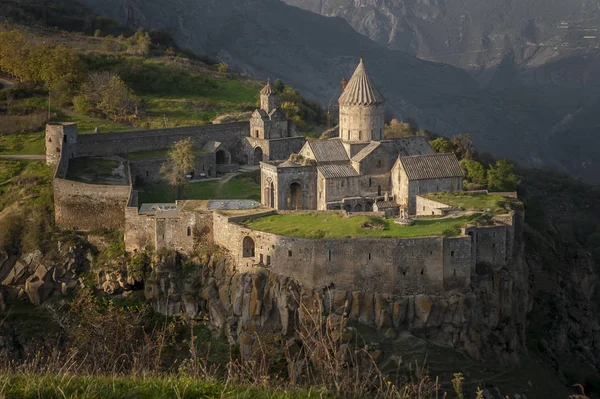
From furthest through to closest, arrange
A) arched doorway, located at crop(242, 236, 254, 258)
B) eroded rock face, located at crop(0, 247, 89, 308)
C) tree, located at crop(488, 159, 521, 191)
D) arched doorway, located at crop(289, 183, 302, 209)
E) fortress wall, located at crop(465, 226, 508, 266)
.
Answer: tree, located at crop(488, 159, 521, 191) < arched doorway, located at crop(289, 183, 302, 209) < eroded rock face, located at crop(0, 247, 89, 308) < fortress wall, located at crop(465, 226, 508, 266) < arched doorway, located at crop(242, 236, 254, 258)

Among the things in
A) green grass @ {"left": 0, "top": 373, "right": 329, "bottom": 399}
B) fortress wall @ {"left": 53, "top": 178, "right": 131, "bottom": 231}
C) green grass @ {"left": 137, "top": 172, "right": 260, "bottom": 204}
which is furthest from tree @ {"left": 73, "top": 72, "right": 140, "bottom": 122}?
green grass @ {"left": 0, "top": 373, "right": 329, "bottom": 399}

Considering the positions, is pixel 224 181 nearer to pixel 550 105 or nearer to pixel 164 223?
pixel 164 223

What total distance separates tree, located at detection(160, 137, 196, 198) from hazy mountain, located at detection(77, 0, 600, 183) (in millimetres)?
61267

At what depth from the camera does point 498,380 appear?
3706 centimetres

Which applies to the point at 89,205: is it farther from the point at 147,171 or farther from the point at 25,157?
the point at 25,157

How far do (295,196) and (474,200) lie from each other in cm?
858

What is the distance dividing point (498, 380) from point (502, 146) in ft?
286

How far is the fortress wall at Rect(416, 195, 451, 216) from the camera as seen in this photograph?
42.5 metres

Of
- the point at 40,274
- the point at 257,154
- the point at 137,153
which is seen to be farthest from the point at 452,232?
the point at 137,153

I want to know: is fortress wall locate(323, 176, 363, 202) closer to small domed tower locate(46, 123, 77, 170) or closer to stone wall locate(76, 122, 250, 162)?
stone wall locate(76, 122, 250, 162)

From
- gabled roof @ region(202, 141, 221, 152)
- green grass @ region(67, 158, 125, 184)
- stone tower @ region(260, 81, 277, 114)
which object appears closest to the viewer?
green grass @ region(67, 158, 125, 184)

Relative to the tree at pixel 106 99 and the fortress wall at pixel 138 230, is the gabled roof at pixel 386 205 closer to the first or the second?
the fortress wall at pixel 138 230

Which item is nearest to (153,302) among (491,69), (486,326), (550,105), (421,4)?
(486,326)

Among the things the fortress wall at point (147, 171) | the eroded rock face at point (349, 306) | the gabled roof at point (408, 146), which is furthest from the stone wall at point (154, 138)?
the eroded rock face at point (349, 306)
